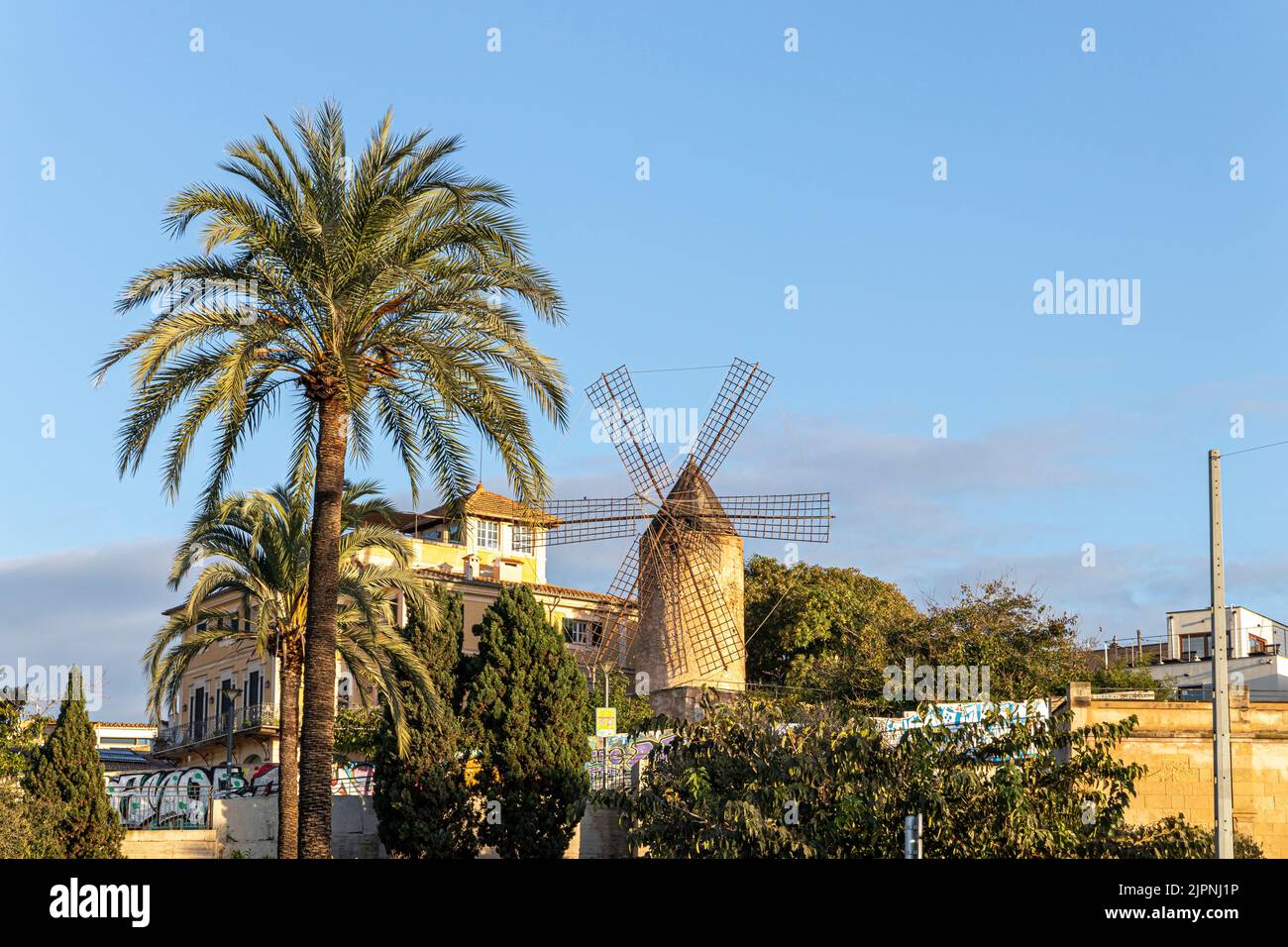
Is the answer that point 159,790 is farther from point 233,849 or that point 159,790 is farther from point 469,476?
point 469,476

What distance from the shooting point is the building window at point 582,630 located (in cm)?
6309

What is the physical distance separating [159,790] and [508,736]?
14941 millimetres

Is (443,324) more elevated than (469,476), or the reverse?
(443,324)

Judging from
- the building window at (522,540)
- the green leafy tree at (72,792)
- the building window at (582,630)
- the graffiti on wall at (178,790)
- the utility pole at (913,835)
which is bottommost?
the graffiti on wall at (178,790)

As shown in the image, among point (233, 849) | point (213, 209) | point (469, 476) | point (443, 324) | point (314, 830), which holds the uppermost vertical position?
point (213, 209)

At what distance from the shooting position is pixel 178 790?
146ft

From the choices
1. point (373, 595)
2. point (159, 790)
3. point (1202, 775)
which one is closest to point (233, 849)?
point (373, 595)

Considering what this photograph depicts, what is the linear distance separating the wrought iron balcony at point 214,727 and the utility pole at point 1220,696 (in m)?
36.3

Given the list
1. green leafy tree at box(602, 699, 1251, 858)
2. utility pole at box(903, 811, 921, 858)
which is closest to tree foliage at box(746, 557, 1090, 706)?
green leafy tree at box(602, 699, 1251, 858)

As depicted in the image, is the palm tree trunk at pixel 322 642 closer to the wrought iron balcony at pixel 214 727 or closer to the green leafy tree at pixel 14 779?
the green leafy tree at pixel 14 779

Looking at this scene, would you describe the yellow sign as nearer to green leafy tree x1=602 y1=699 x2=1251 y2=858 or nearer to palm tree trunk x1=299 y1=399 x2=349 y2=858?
green leafy tree x1=602 y1=699 x2=1251 y2=858

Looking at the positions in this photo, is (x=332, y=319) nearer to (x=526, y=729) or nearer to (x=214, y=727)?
(x=526, y=729)

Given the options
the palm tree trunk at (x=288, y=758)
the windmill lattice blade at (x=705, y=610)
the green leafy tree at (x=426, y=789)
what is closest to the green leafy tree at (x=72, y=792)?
the palm tree trunk at (x=288, y=758)
